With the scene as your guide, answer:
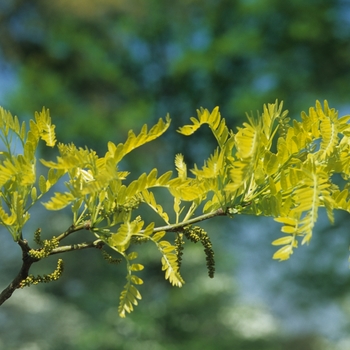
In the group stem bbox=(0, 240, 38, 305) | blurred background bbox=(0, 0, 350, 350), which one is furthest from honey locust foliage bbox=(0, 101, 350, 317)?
blurred background bbox=(0, 0, 350, 350)

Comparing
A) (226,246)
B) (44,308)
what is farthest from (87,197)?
(226,246)

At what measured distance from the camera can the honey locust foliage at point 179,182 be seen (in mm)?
512

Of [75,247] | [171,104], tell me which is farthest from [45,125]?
[171,104]

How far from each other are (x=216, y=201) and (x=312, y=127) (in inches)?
4.8

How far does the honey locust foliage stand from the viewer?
0.51 m

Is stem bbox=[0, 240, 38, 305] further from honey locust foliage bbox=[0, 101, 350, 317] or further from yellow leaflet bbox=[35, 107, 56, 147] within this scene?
yellow leaflet bbox=[35, 107, 56, 147]

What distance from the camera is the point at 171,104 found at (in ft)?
28.7

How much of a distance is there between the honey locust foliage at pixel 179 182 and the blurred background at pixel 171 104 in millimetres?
6455

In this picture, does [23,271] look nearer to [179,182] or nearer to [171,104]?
[179,182]

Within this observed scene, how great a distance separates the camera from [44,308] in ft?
22.6

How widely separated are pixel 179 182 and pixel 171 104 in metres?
8.24

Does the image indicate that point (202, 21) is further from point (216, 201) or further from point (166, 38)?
point (216, 201)

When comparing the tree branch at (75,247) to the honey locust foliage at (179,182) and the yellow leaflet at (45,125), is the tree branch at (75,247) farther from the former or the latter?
the yellow leaflet at (45,125)

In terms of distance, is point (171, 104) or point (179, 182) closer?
point (179, 182)
